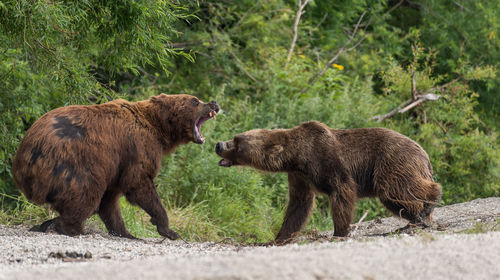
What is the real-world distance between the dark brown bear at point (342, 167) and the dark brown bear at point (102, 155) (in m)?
0.63

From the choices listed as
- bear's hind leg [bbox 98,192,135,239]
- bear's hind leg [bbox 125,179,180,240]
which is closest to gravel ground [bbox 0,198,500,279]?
bear's hind leg [bbox 125,179,180,240]

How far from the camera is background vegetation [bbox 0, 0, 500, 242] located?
768 centimetres

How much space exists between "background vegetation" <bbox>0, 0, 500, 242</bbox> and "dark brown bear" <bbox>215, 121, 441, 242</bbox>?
132cm

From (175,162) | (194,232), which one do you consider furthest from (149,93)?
(194,232)

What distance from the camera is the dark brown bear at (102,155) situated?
5.92 metres

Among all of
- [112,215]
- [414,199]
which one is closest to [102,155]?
[112,215]

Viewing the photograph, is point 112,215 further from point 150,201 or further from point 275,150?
point 275,150

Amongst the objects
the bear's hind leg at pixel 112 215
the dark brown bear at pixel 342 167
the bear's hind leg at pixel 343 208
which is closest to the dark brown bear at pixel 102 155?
the bear's hind leg at pixel 112 215

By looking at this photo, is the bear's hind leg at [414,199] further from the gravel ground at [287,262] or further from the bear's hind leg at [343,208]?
the gravel ground at [287,262]

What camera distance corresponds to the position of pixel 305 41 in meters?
13.6

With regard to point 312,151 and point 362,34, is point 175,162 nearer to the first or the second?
point 312,151

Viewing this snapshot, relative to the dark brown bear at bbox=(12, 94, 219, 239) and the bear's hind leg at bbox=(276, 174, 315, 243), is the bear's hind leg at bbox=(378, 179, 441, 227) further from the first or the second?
the dark brown bear at bbox=(12, 94, 219, 239)

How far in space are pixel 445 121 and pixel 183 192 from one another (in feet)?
17.5

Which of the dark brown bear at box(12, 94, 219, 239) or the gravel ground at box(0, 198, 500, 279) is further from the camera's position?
the dark brown bear at box(12, 94, 219, 239)
